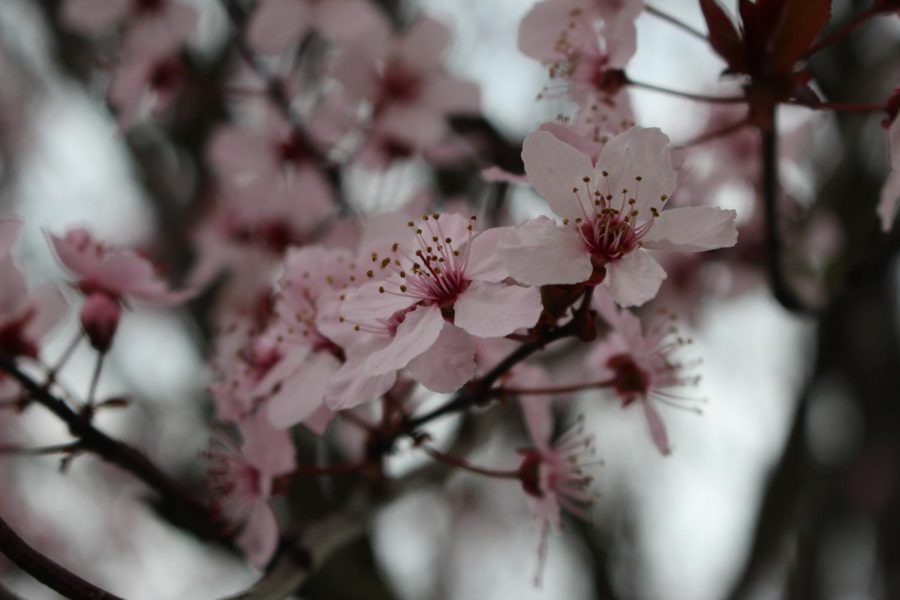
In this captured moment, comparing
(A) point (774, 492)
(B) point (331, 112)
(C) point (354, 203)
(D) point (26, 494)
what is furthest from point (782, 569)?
(D) point (26, 494)

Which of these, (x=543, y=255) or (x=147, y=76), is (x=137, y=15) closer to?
(x=147, y=76)

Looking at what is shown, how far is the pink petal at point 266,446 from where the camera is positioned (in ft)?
3.27

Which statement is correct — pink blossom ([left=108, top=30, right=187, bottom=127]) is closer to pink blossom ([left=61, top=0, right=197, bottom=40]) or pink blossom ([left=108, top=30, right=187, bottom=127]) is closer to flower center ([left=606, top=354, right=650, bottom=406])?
pink blossom ([left=61, top=0, right=197, bottom=40])

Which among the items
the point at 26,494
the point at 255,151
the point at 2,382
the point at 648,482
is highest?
the point at 255,151

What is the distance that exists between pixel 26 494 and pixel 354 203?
2602 millimetres

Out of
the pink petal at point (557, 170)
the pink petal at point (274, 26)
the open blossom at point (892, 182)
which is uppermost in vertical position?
the pink petal at point (274, 26)

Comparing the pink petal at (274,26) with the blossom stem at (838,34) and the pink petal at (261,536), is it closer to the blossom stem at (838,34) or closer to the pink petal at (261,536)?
the pink petal at (261,536)

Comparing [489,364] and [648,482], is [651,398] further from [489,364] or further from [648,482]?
[648,482]

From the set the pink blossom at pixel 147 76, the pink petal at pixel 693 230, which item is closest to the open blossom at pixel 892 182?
the pink petal at pixel 693 230

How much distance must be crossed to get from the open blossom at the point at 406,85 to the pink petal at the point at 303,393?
29.8 inches

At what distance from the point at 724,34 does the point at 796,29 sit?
0.06 meters

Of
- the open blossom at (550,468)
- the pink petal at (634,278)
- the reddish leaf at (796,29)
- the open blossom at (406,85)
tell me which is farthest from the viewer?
the open blossom at (406,85)

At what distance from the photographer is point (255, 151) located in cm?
181

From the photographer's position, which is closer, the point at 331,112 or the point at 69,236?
the point at 69,236
